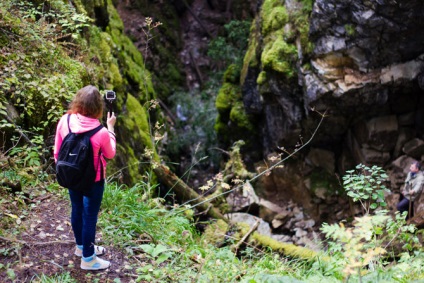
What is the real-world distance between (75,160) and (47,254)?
1.04m

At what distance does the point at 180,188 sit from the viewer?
6.34 meters

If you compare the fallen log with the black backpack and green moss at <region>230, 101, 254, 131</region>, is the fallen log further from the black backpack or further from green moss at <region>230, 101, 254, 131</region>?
green moss at <region>230, 101, 254, 131</region>

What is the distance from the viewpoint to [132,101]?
8.91 metres

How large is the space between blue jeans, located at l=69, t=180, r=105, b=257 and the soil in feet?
0.75

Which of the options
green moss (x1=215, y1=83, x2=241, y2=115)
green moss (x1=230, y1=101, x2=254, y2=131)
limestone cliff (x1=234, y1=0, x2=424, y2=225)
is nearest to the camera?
limestone cliff (x1=234, y1=0, x2=424, y2=225)

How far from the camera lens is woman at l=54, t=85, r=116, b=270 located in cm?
319

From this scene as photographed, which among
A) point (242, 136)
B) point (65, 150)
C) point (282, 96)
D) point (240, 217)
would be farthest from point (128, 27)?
point (65, 150)

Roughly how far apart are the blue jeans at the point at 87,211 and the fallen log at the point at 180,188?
92.1 inches

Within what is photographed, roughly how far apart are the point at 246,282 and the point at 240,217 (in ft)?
20.3

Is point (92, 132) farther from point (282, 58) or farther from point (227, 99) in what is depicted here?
point (227, 99)

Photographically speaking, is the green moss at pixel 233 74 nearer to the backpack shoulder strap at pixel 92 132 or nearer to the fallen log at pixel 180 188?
the fallen log at pixel 180 188

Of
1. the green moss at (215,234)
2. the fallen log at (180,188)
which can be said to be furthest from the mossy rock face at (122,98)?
the green moss at (215,234)

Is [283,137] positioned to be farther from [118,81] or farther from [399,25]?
[118,81]

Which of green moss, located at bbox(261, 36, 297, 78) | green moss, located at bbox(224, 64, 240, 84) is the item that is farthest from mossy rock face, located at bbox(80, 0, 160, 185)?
green moss, located at bbox(224, 64, 240, 84)
